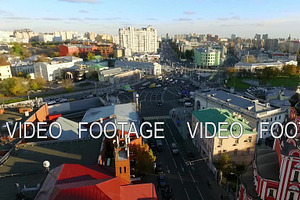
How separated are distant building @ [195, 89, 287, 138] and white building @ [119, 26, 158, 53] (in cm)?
11414

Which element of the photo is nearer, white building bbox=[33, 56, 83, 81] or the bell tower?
the bell tower

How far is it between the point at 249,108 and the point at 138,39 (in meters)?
127

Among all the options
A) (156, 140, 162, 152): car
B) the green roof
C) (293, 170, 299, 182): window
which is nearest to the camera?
(293, 170, 299, 182): window

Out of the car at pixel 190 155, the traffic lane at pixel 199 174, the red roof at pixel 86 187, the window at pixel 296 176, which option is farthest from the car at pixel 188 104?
the red roof at pixel 86 187

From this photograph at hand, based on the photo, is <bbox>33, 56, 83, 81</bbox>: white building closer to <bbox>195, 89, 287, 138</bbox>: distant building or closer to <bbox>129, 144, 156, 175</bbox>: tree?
<bbox>195, 89, 287, 138</bbox>: distant building

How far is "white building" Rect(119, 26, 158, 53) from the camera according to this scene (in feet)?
481

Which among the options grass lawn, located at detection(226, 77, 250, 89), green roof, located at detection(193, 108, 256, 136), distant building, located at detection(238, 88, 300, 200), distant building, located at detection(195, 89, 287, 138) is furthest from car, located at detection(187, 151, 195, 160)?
grass lawn, located at detection(226, 77, 250, 89)

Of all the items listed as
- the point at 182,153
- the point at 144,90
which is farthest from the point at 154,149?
the point at 144,90

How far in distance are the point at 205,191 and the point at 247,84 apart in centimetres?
6337

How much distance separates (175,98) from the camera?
6166 cm

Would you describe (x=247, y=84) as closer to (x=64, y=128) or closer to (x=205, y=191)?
(x=205, y=191)

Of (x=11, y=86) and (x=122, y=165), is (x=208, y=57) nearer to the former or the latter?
(x=11, y=86)

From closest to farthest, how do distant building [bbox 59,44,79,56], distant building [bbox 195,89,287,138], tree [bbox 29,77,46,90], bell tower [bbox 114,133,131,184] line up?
bell tower [bbox 114,133,131,184], distant building [bbox 195,89,287,138], tree [bbox 29,77,46,90], distant building [bbox 59,44,79,56]

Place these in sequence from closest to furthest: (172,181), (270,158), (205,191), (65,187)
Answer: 1. (65,187)
2. (270,158)
3. (205,191)
4. (172,181)
